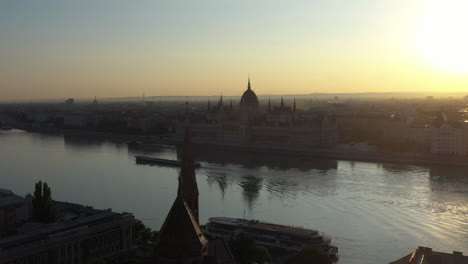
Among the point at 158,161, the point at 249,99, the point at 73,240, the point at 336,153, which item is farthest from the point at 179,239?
the point at 249,99

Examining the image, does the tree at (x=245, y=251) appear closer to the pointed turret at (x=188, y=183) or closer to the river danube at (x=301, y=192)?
the river danube at (x=301, y=192)

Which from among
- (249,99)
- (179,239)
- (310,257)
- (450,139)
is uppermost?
(249,99)

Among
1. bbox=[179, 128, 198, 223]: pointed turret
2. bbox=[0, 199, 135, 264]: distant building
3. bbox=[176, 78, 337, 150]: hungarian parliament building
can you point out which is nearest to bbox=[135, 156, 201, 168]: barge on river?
bbox=[176, 78, 337, 150]: hungarian parliament building

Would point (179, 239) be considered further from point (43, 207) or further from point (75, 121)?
point (75, 121)

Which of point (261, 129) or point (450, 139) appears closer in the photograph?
point (450, 139)

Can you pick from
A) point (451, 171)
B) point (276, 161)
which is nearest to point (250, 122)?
point (276, 161)

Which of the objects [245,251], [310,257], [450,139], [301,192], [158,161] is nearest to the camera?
[310,257]
